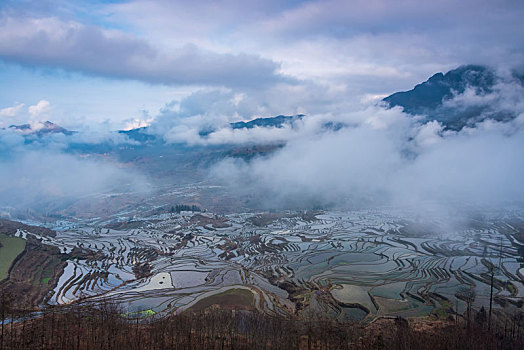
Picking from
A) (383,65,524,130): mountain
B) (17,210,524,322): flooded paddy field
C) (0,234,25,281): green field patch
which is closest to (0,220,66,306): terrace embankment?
(0,234,25,281): green field patch

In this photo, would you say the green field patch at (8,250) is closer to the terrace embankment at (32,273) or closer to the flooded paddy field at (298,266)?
the terrace embankment at (32,273)

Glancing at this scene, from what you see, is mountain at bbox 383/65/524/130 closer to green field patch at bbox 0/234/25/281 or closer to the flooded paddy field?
the flooded paddy field

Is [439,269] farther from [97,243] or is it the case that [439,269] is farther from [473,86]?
[473,86]

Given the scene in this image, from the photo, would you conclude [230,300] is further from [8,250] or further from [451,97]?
[451,97]

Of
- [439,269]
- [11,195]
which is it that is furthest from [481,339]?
[11,195]

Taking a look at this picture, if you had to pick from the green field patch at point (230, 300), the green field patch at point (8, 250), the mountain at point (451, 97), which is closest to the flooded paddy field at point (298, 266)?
the green field patch at point (230, 300)

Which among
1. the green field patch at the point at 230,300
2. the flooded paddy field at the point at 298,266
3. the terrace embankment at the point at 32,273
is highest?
the terrace embankment at the point at 32,273
